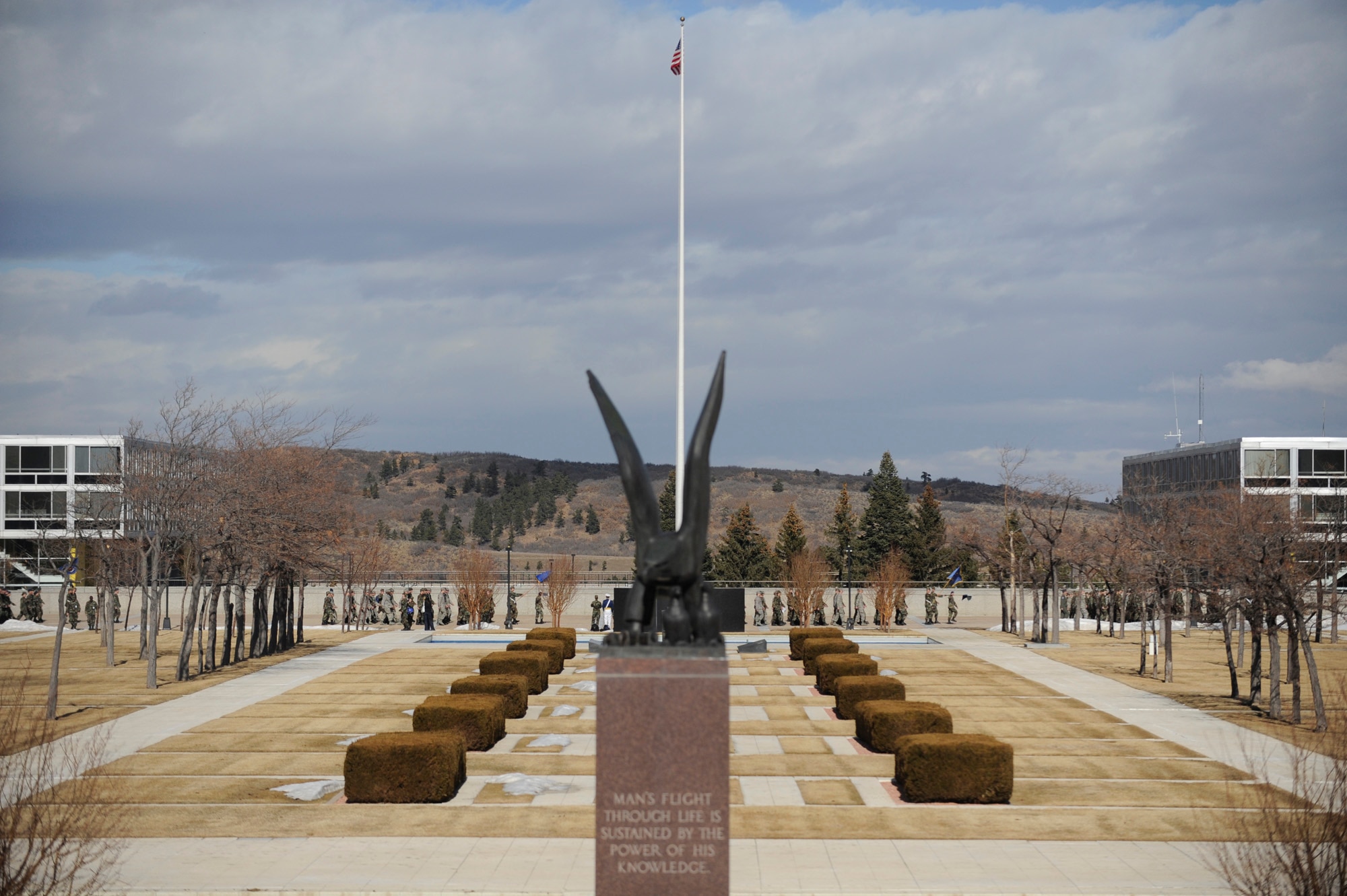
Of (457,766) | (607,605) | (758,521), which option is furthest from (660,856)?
(758,521)

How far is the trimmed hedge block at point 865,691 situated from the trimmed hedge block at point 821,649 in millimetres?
5477

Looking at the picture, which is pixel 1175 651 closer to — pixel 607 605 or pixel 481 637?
pixel 607 605

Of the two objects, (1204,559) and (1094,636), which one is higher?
(1204,559)

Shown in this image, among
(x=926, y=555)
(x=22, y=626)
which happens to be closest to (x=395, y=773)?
→ (x=22, y=626)

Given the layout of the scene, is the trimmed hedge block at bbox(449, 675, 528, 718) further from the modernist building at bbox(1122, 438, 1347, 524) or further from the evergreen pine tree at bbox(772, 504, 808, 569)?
the modernist building at bbox(1122, 438, 1347, 524)

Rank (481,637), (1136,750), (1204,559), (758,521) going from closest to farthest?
(1136,750) < (1204,559) < (481,637) < (758,521)

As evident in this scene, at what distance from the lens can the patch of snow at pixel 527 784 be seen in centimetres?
1838

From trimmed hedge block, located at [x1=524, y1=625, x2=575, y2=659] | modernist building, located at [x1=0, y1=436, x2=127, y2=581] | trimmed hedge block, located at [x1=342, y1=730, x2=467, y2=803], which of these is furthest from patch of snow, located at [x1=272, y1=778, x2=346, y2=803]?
modernist building, located at [x1=0, y1=436, x2=127, y2=581]

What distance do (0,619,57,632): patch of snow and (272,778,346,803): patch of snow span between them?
35.2 m

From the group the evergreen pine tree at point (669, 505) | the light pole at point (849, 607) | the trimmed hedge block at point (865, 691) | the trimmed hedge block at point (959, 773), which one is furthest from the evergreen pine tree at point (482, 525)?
the trimmed hedge block at point (959, 773)

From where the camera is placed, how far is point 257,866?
1430 cm

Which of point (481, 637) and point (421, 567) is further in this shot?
point (421, 567)

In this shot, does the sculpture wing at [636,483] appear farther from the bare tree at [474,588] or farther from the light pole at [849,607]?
the light pole at [849,607]

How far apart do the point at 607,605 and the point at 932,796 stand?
28629 mm
